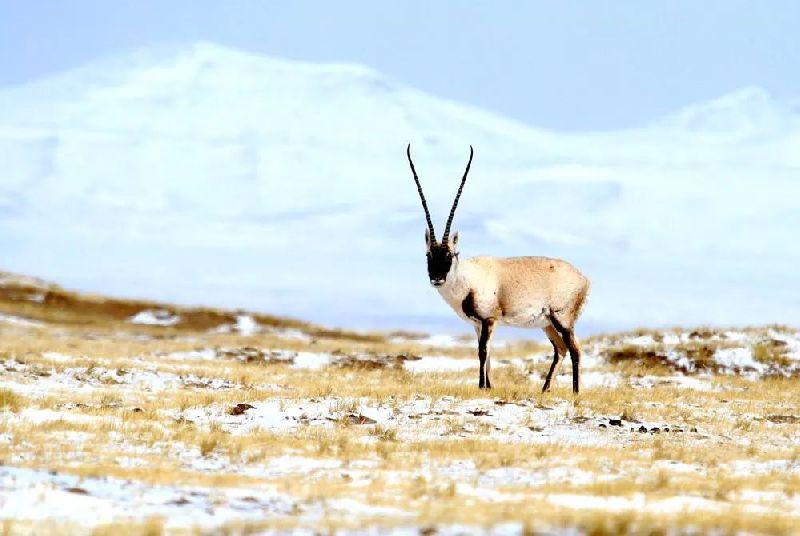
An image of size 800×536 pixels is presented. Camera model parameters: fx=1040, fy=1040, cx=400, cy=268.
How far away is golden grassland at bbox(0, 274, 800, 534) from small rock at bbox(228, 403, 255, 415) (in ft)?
0.63

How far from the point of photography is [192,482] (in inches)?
400

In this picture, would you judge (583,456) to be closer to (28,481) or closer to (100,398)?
(28,481)

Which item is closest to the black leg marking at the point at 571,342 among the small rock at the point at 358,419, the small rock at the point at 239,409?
the small rock at the point at 358,419

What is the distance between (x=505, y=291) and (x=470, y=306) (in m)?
0.83

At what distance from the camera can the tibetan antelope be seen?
1973 centimetres

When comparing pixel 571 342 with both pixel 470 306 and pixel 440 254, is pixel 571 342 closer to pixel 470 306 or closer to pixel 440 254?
pixel 470 306

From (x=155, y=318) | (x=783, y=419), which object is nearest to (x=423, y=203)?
(x=783, y=419)

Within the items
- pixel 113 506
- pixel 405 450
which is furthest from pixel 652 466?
pixel 113 506

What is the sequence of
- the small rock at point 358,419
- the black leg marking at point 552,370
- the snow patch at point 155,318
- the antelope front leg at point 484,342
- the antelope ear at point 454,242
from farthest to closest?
the snow patch at point 155,318
the black leg marking at point 552,370
the antelope front leg at point 484,342
the antelope ear at point 454,242
the small rock at point 358,419

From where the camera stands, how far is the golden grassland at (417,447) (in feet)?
29.2


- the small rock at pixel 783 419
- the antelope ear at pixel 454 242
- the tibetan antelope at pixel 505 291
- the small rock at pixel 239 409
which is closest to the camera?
the small rock at pixel 239 409

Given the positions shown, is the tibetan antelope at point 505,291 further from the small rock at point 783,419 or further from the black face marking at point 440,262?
the small rock at point 783,419

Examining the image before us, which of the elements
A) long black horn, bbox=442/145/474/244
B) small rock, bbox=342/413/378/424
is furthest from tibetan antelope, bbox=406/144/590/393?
small rock, bbox=342/413/378/424

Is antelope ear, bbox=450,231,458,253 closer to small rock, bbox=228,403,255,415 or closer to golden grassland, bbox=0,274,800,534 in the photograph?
golden grassland, bbox=0,274,800,534
